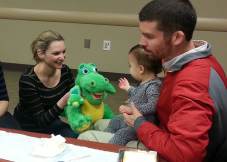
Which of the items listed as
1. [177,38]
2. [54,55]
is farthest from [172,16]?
[54,55]

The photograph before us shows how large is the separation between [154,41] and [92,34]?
285 centimetres

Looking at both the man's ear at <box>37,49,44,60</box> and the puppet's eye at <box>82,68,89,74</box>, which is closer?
the puppet's eye at <box>82,68,89,74</box>

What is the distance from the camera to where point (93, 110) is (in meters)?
1.52

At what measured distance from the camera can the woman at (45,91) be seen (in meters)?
1.57

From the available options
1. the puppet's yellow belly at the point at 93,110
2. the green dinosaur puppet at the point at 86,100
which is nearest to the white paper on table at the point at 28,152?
the green dinosaur puppet at the point at 86,100

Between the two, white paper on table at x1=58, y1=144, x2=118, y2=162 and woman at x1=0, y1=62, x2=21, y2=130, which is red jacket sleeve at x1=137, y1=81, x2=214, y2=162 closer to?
white paper on table at x1=58, y1=144, x2=118, y2=162

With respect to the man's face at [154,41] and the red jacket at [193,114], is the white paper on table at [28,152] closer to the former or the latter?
the red jacket at [193,114]

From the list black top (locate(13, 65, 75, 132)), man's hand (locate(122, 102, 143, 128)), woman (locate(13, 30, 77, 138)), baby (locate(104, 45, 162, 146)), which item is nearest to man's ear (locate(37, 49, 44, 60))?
woman (locate(13, 30, 77, 138))

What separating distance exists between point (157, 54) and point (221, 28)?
7.82ft

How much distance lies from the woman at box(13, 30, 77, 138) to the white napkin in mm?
629

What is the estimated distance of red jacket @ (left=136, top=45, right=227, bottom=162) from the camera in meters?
0.81

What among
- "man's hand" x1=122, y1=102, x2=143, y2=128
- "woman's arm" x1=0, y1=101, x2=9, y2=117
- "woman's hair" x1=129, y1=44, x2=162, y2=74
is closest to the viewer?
"man's hand" x1=122, y1=102, x2=143, y2=128

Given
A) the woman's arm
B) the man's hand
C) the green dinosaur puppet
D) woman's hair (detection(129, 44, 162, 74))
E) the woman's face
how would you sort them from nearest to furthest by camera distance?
the man's hand → woman's hair (detection(129, 44, 162, 74)) → the green dinosaur puppet → the woman's arm → the woman's face

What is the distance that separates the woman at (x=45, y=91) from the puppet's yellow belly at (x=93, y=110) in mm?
154
